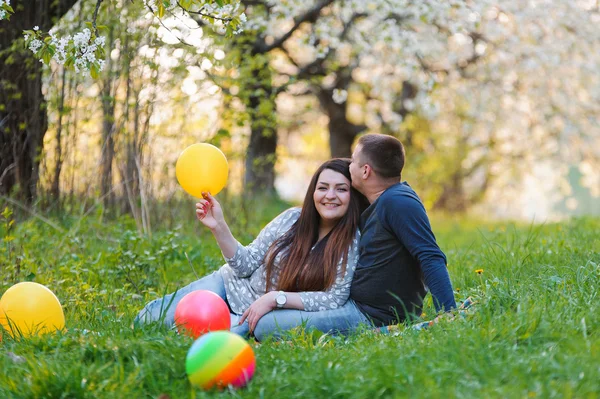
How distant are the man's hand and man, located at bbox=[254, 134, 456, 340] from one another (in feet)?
0.10

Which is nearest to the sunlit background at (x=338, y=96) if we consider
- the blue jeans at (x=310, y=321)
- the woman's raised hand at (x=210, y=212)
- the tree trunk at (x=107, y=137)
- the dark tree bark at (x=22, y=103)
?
the tree trunk at (x=107, y=137)

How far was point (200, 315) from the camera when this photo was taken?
3441mm

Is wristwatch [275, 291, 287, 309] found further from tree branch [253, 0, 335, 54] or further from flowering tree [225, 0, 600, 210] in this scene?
tree branch [253, 0, 335, 54]

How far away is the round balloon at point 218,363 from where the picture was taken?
259cm

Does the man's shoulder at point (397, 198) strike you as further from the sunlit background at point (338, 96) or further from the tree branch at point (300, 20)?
the tree branch at point (300, 20)

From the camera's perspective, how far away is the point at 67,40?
3.53m

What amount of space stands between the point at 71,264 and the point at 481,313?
9.51ft

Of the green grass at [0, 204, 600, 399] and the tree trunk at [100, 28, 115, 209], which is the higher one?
the tree trunk at [100, 28, 115, 209]

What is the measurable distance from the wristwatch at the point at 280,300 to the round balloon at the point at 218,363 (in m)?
1.02

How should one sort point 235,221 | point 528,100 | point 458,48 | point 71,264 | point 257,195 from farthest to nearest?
point 528,100 → point 458,48 → point 257,195 → point 235,221 → point 71,264

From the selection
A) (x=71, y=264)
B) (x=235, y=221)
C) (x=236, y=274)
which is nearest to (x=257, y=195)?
(x=235, y=221)

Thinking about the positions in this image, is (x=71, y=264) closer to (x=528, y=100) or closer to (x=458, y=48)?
(x=458, y=48)

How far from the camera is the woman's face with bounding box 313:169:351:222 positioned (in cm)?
393

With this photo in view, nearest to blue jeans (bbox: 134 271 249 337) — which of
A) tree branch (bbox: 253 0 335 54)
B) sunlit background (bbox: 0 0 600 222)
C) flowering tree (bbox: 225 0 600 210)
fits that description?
sunlit background (bbox: 0 0 600 222)
